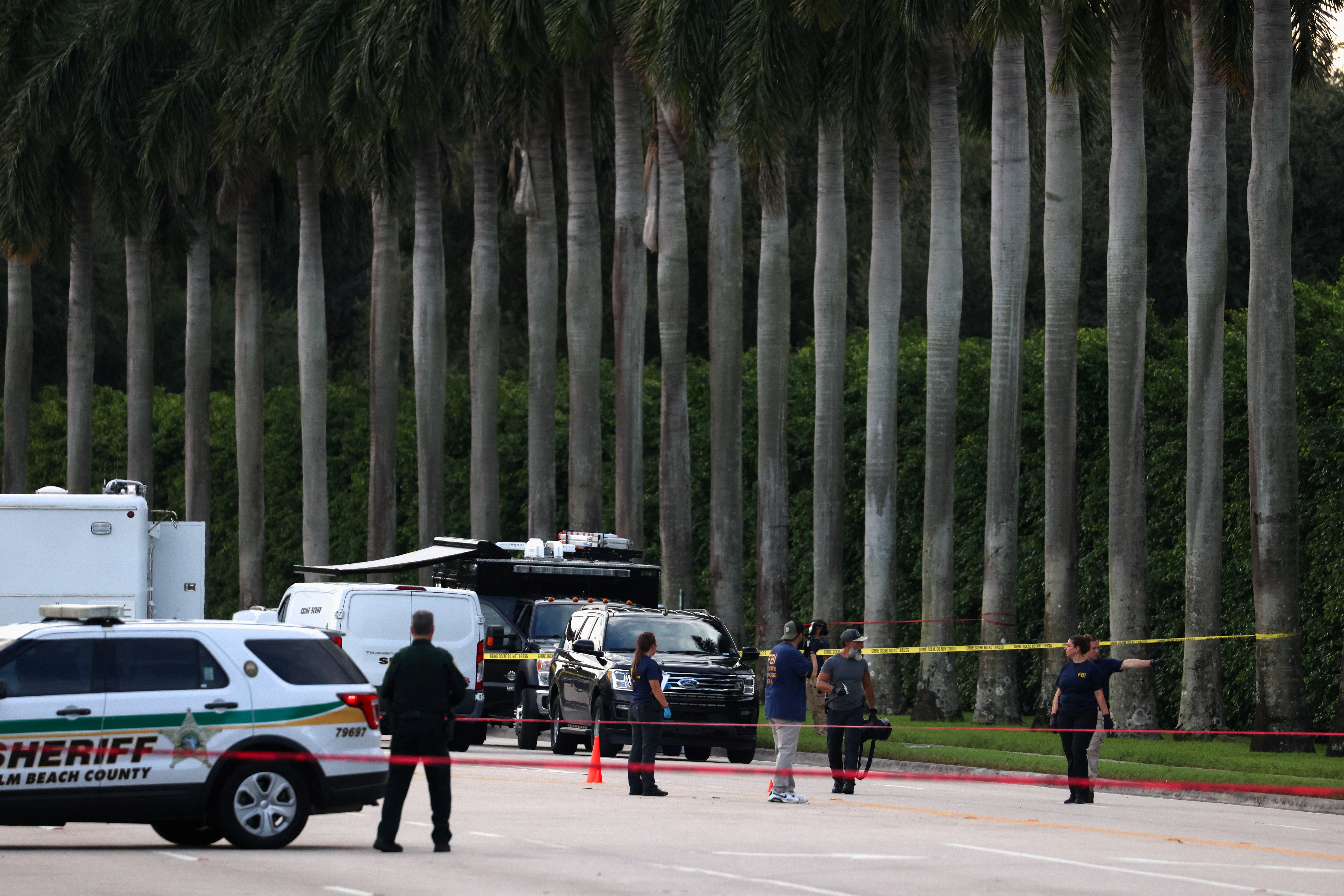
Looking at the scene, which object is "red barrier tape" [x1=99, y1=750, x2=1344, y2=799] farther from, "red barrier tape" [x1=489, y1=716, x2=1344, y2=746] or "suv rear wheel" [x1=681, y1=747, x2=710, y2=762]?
"red barrier tape" [x1=489, y1=716, x2=1344, y2=746]

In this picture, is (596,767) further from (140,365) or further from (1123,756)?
(140,365)

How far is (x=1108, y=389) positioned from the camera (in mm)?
29344

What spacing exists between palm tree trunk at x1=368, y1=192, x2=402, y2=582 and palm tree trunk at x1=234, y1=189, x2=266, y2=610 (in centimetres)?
415

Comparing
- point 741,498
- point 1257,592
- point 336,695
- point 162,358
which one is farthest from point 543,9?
point 162,358

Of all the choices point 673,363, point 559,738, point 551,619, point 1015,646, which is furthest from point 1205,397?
point 673,363

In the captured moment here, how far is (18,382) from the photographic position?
54906 millimetres

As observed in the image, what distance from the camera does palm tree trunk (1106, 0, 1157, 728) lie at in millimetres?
26828

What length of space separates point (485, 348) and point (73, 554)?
1822 centimetres

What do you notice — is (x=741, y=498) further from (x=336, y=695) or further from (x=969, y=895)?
(x=969, y=895)

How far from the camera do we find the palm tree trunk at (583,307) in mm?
37281

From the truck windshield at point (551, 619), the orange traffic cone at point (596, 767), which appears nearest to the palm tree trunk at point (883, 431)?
the truck windshield at point (551, 619)

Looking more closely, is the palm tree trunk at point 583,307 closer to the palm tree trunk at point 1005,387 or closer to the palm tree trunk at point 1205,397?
the palm tree trunk at point 1005,387

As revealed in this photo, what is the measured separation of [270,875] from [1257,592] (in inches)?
582

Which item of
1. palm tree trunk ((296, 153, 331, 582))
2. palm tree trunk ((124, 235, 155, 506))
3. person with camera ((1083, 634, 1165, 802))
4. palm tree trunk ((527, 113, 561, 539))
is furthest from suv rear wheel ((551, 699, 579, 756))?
palm tree trunk ((124, 235, 155, 506))
